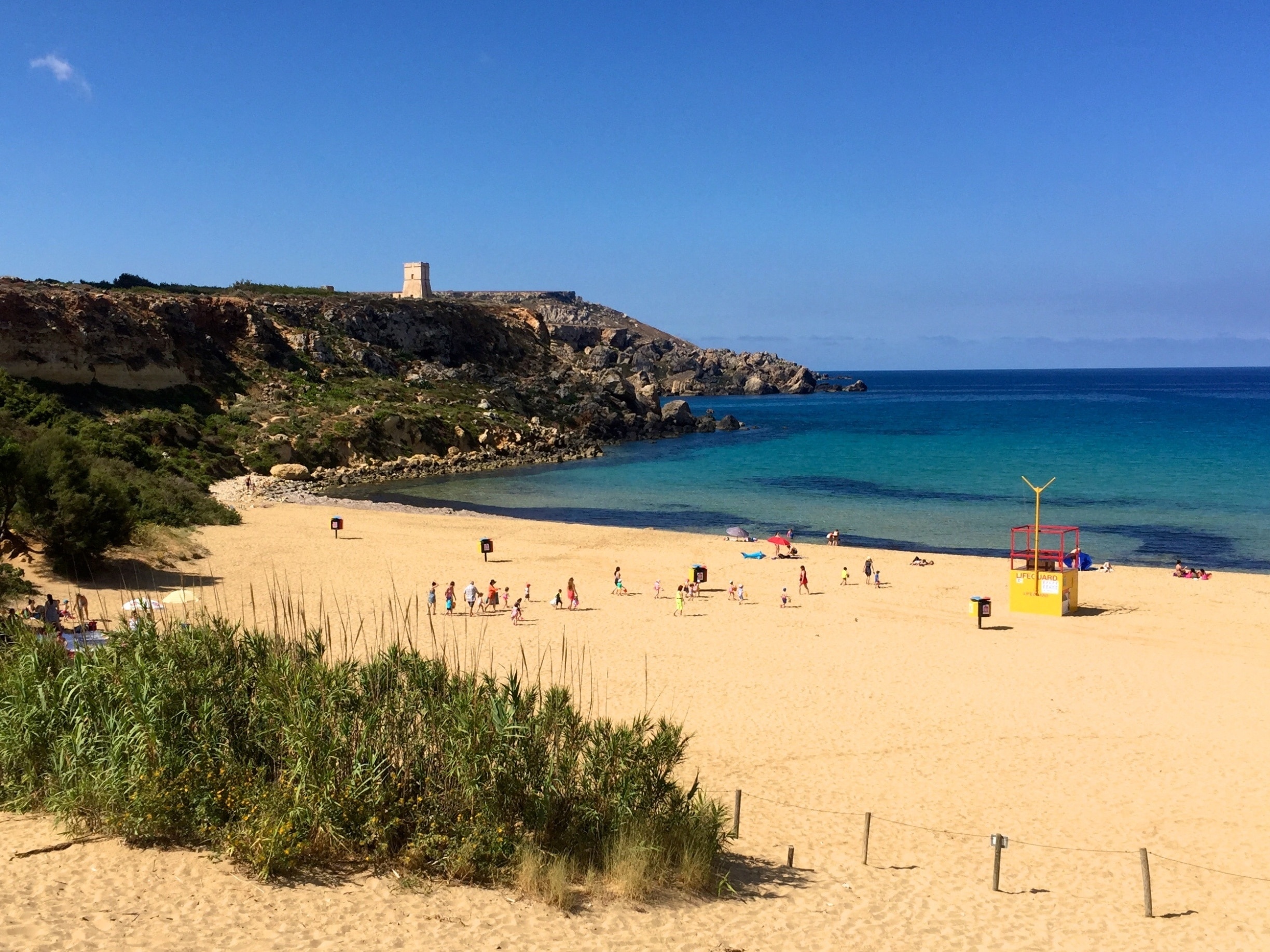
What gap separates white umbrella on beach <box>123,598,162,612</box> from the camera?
1071 cm

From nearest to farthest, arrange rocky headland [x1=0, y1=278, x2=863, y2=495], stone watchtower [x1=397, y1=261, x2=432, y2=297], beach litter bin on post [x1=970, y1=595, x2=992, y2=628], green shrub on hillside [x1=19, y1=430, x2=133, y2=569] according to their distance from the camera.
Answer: green shrub on hillside [x1=19, y1=430, x2=133, y2=569]
beach litter bin on post [x1=970, y1=595, x2=992, y2=628]
rocky headland [x1=0, y1=278, x2=863, y2=495]
stone watchtower [x1=397, y1=261, x2=432, y2=297]

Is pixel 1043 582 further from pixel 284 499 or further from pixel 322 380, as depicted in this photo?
pixel 322 380

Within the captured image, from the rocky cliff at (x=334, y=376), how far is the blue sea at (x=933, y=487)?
4574mm

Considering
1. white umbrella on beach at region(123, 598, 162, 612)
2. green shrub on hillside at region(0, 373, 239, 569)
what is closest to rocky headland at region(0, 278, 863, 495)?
green shrub on hillside at region(0, 373, 239, 569)

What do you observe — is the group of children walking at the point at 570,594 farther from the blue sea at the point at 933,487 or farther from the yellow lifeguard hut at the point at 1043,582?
the blue sea at the point at 933,487

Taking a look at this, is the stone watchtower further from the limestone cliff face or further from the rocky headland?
the limestone cliff face

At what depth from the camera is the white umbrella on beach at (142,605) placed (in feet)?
35.1

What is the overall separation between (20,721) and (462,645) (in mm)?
10524

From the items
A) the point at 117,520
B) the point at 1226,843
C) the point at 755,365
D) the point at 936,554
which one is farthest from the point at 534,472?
the point at 755,365

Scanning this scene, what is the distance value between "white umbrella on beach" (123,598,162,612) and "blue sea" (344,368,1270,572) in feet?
78.7

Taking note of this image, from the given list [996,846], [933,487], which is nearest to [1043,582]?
[996,846]

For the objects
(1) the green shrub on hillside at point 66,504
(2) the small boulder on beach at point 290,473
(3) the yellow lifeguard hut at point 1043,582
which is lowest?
(3) the yellow lifeguard hut at point 1043,582

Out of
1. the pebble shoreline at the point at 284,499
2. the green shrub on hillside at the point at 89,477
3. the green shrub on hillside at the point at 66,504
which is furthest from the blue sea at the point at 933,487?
the green shrub on hillside at the point at 66,504

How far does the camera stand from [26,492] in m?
20.9
